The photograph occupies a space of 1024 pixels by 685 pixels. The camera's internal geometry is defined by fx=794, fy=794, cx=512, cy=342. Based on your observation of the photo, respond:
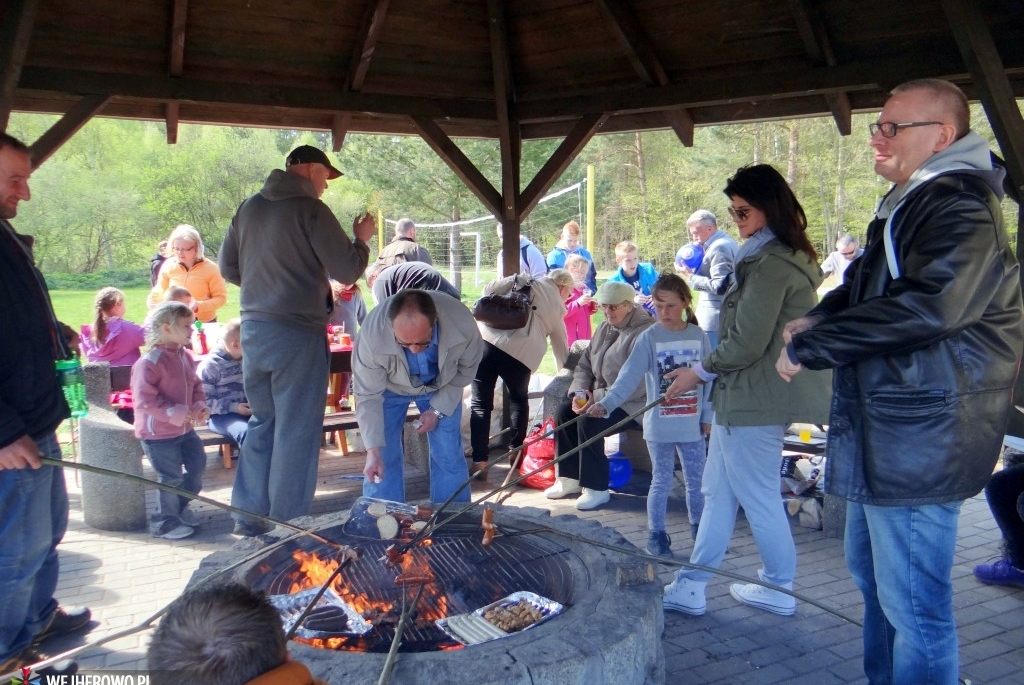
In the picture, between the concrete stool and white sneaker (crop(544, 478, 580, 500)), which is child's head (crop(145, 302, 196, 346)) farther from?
white sneaker (crop(544, 478, 580, 500))


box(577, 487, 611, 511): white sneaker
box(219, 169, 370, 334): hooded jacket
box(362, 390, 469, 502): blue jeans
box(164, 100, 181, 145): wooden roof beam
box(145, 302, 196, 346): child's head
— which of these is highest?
box(164, 100, 181, 145): wooden roof beam

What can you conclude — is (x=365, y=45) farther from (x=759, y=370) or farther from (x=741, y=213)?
(x=759, y=370)

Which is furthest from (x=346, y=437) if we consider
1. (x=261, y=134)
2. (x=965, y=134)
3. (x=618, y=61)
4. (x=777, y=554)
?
(x=261, y=134)

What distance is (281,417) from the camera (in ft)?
14.6

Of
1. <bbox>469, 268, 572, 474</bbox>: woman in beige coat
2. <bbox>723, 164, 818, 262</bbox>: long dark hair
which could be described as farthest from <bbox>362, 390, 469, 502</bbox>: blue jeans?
<bbox>723, 164, 818, 262</bbox>: long dark hair

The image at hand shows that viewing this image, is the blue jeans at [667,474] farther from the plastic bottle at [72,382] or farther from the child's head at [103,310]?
the child's head at [103,310]

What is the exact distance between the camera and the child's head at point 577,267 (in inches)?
361

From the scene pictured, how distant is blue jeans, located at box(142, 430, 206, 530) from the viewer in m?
4.89

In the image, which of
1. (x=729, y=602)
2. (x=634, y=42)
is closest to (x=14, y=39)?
(x=634, y=42)

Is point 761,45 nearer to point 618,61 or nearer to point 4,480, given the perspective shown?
point 618,61

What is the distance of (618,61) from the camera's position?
19.6 ft

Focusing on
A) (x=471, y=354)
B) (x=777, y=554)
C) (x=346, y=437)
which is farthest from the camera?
(x=346, y=437)

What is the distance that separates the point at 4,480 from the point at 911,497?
3.07 metres

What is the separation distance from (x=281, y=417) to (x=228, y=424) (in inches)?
48.0
